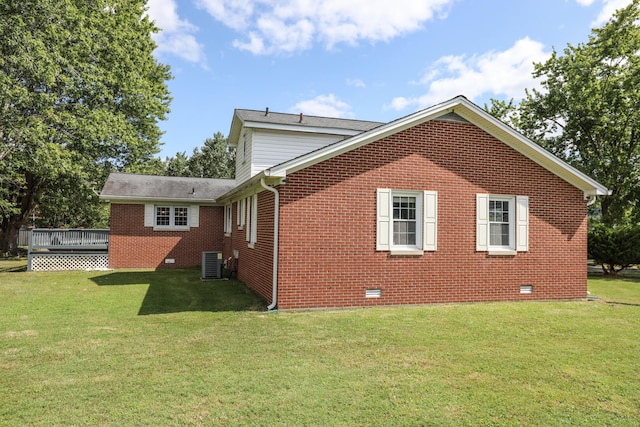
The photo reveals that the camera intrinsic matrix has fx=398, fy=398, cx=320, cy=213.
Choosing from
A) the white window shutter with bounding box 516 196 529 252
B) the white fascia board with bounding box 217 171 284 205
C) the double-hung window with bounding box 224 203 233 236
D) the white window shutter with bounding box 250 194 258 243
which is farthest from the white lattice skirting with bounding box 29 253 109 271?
the white window shutter with bounding box 516 196 529 252

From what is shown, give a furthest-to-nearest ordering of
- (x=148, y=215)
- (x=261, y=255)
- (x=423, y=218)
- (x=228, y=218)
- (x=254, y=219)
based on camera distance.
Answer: (x=148, y=215) → (x=228, y=218) → (x=254, y=219) → (x=261, y=255) → (x=423, y=218)

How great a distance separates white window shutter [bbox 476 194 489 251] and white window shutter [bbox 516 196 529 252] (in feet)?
2.95

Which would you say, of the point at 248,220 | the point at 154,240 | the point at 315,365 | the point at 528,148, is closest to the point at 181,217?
the point at 154,240

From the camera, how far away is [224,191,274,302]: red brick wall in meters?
9.36

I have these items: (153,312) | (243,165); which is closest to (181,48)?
(243,165)

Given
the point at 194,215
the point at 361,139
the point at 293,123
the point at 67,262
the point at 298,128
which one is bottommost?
the point at 67,262

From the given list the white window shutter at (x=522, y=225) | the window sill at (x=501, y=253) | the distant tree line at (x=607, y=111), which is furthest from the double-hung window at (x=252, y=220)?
the distant tree line at (x=607, y=111)

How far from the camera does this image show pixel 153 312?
8773 mm

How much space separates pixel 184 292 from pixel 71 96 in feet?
49.4

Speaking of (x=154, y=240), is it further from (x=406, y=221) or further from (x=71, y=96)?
(x=406, y=221)

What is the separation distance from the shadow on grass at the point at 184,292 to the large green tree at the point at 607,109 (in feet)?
68.4

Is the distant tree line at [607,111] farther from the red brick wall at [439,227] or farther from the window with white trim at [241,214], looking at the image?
the window with white trim at [241,214]

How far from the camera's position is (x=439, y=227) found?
9805mm

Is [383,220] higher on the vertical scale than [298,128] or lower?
lower
